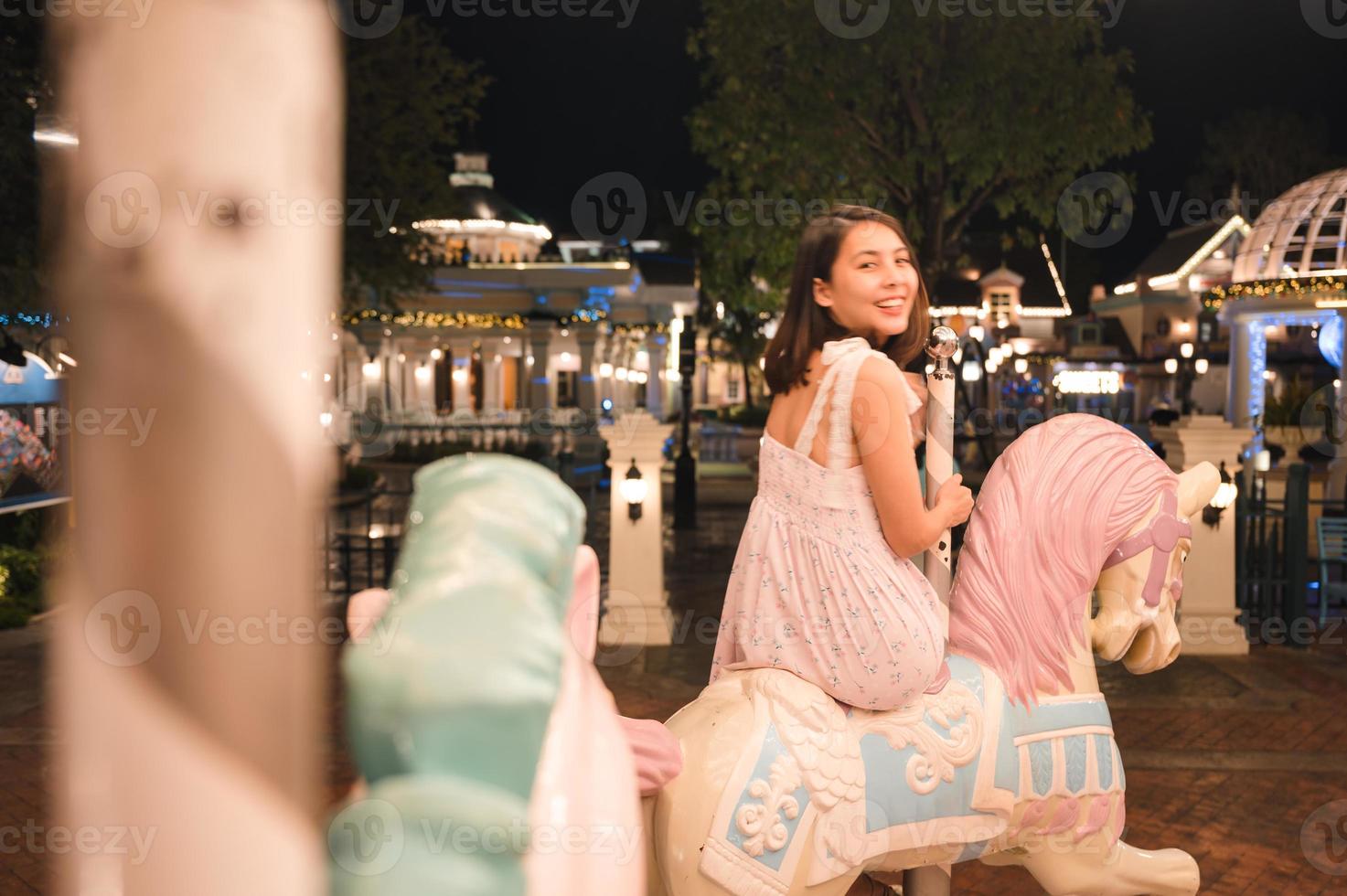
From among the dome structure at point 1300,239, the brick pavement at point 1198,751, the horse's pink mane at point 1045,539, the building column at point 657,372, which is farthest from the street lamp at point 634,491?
the building column at point 657,372

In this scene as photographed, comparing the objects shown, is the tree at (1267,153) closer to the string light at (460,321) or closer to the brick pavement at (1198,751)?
the string light at (460,321)

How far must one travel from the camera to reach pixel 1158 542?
276cm

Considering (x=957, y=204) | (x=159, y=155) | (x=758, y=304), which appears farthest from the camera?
(x=758, y=304)

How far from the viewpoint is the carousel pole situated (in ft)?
9.05

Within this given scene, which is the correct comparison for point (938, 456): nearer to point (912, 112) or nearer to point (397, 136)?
point (912, 112)

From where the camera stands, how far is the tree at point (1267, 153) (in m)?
40.7

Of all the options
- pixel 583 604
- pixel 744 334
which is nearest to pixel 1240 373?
pixel 583 604

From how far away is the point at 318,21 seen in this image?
2.02 ft

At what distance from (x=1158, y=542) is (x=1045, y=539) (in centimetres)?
33

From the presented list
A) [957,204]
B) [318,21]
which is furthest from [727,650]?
[957,204]

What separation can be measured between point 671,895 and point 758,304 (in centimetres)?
1392

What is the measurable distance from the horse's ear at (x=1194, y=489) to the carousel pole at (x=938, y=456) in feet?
2.08

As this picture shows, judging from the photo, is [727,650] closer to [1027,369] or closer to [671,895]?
[671,895]

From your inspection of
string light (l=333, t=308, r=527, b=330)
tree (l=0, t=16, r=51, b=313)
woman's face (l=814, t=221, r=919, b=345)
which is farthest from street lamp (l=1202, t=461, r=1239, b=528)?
string light (l=333, t=308, r=527, b=330)
